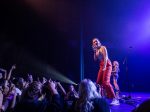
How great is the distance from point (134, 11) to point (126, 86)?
3197 millimetres

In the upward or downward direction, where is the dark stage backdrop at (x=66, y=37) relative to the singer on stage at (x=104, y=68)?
upward

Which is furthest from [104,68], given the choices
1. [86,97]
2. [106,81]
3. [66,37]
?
[66,37]

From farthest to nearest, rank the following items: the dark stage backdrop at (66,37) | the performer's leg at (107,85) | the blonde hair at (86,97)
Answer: the dark stage backdrop at (66,37) → the performer's leg at (107,85) → the blonde hair at (86,97)

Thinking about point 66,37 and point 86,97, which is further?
point 66,37

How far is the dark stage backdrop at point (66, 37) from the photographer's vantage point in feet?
43.1

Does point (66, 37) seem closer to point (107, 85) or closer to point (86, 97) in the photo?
point (107, 85)

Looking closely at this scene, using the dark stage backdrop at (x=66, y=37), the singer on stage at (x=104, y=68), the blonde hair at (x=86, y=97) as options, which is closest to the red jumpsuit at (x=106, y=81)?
the singer on stage at (x=104, y=68)

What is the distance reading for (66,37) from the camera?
1327 cm

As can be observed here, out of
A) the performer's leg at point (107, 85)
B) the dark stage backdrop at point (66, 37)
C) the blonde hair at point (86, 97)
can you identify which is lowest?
the blonde hair at point (86, 97)

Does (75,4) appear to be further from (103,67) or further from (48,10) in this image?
(103,67)

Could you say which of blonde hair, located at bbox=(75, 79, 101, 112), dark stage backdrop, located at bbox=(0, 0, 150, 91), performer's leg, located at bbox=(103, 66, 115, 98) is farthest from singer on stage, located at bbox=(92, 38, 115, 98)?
dark stage backdrop, located at bbox=(0, 0, 150, 91)

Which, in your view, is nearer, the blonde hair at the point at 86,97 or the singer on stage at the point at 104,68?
the blonde hair at the point at 86,97

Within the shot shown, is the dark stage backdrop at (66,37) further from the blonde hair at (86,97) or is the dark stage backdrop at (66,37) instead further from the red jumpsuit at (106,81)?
the blonde hair at (86,97)

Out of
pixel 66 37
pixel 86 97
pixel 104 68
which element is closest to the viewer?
pixel 86 97
